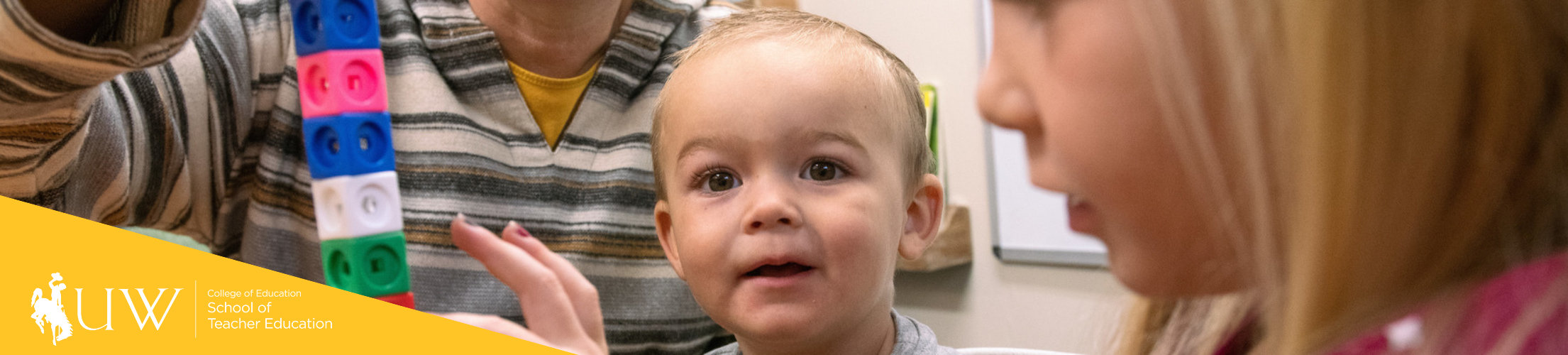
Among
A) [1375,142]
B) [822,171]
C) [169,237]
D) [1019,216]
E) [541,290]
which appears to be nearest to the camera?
[1375,142]

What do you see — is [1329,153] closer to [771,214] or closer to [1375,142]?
[1375,142]

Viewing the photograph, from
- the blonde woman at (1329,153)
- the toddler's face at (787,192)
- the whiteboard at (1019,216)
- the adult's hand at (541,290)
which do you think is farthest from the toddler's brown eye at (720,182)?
the whiteboard at (1019,216)

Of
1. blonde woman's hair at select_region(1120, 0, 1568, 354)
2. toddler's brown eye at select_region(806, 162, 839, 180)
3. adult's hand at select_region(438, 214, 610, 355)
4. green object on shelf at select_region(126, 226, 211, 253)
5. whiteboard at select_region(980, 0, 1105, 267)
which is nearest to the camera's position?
blonde woman's hair at select_region(1120, 0, 1568, 354)

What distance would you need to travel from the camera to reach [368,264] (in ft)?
1.02

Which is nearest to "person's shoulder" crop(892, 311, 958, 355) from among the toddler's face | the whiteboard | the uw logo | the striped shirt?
the toddler's face

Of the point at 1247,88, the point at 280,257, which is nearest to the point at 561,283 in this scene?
the point at 1247,88

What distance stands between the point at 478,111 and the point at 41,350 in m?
0.28

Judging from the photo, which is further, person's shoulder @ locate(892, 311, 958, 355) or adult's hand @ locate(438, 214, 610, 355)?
person's shoulder @ locate(892, 311, 958, 355)

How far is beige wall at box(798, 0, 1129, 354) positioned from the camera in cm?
94

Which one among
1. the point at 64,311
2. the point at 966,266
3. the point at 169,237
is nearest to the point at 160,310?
the point at 64,311

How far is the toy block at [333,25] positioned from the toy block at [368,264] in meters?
0.07

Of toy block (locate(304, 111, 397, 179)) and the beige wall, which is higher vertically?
toy block (locate(304, 111, 397, 179))

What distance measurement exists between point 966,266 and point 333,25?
964 millimetres

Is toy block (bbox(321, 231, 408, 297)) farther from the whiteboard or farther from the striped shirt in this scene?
the whiteboard
